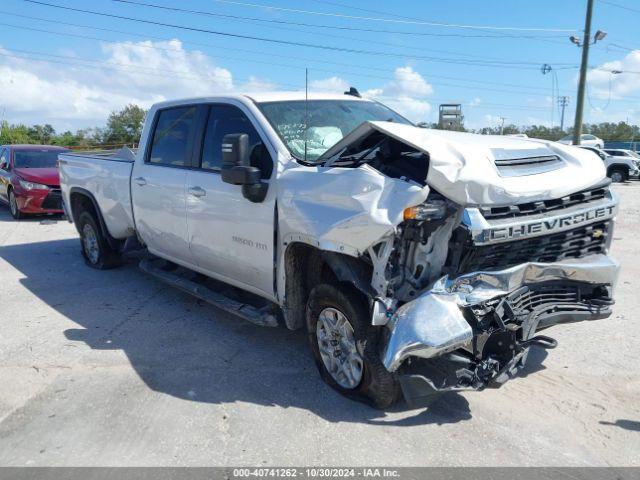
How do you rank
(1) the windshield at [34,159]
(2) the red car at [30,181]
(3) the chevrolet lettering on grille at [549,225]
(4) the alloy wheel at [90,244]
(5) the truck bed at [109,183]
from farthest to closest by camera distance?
1. (1) the windshield at [34,159]
2. (2) the red car at [30,181]
3. (4) the alloy wheel at [90,244]
4. (5) the truck bed at [109,183]
5. (3) the chevrolet lettering on grille at [549,225]

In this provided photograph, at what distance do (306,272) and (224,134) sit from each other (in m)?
1.56

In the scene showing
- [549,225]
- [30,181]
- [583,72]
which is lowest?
[30,181]

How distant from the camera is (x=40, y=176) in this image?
12508mm

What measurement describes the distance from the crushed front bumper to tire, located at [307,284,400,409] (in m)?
0.18

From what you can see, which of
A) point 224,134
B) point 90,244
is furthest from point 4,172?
point 224,134

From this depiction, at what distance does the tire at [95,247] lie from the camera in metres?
7.47

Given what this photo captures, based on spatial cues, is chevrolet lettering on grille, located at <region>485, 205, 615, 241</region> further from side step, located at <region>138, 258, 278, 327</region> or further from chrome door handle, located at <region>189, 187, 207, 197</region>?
chrome door handle, located at <region>189, 187, 207, 197</region>

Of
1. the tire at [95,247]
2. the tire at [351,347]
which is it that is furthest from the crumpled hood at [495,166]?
the tire at [95,247]

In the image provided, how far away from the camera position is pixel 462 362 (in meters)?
3.36

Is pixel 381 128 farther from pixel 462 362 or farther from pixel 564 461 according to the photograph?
pixel 564 461

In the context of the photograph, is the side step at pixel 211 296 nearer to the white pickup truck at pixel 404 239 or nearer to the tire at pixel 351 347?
the white pickup truck at pixel 404 239

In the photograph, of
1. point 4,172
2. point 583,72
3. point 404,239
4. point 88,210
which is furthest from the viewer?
point 583,72

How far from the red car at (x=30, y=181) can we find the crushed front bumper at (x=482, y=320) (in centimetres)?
1126

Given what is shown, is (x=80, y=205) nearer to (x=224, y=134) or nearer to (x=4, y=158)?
(x=224, y=134)
